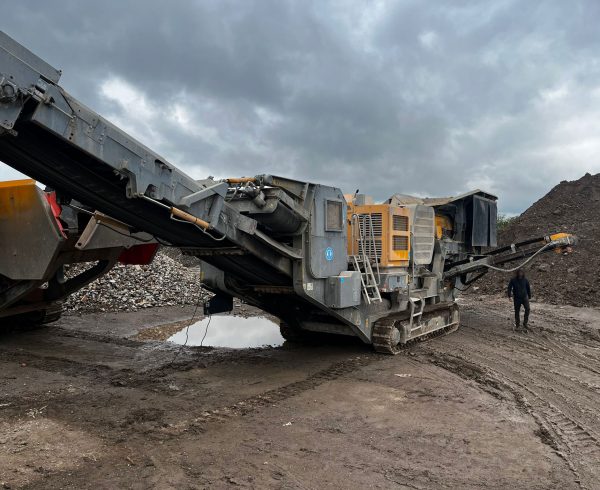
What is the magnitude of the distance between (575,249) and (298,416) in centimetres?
1685

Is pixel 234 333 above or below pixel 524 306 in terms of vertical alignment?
below

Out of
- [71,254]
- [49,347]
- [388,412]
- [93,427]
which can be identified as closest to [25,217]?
[71,254]

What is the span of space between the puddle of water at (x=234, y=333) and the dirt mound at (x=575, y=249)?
926 cm

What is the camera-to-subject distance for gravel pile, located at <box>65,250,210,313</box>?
12.8 meters

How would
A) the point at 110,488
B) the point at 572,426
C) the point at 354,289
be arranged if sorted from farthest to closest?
the point at 354,289
the point at 572,426
the point at 110,488

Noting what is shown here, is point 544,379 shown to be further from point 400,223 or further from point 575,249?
point 575,249

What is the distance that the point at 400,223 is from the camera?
7734 mm

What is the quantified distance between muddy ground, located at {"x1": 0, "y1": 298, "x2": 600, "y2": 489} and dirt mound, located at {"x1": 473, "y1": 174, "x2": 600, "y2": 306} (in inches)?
298

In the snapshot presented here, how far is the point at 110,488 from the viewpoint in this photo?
3.51 metres

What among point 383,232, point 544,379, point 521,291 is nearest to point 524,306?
point 521,291

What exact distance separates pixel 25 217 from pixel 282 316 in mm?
4054

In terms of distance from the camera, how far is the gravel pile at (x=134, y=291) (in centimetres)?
1277

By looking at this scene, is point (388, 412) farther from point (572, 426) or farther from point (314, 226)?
point (314, 226)

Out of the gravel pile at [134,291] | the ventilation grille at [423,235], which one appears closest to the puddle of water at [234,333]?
the gravel pile at [134,291]
